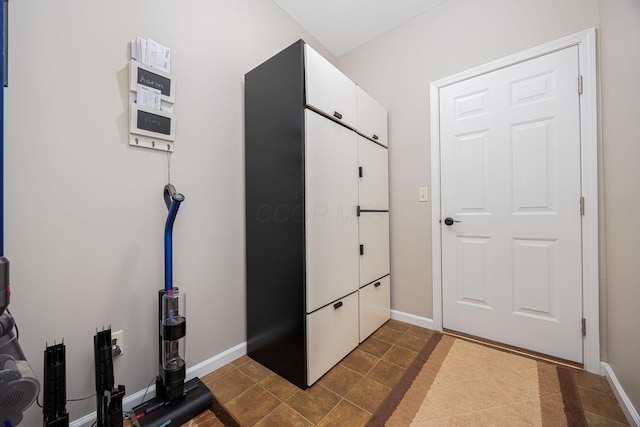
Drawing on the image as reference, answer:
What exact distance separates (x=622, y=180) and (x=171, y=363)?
248cm

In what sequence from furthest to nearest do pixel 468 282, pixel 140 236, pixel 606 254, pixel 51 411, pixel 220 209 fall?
pixel 468 282, pixel 220 209, pixel 606 254, pixel 140 236, pixel 51 411

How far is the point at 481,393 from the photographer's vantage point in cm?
138

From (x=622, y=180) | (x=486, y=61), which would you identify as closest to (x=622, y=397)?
(x=622, y=180)

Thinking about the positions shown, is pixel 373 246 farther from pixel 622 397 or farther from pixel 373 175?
pixel 622 397

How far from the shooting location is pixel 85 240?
3.76 feet

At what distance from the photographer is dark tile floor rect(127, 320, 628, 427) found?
4.00 feet

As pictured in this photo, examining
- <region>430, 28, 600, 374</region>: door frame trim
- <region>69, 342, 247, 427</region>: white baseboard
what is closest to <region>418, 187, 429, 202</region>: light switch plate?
<region>430, 28, 600, 374</region>: door frame trim

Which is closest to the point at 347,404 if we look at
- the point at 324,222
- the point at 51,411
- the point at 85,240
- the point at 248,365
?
the point at 248,365

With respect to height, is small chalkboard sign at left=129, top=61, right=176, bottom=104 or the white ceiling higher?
the white ceiling

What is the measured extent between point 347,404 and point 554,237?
1.68 metres

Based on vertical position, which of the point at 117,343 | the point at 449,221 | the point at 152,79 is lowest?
the point at 117,343

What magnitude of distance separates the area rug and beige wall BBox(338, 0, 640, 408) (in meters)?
0.30

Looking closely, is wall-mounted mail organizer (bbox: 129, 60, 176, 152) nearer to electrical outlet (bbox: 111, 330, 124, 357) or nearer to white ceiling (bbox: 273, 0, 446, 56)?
electrical outlet (bbox: 111, 330, 124, 357)

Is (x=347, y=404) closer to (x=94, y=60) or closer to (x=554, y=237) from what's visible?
(x=554, y=237)
